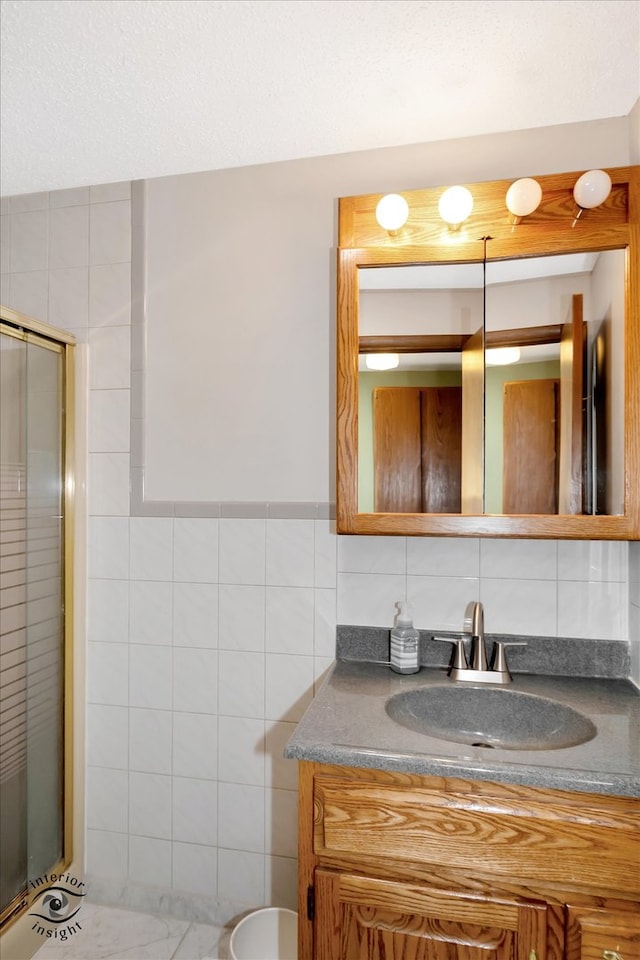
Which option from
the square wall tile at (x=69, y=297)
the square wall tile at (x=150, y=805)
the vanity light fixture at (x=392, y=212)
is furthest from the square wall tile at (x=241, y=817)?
the vanity light fixture at (x=392, y=212)

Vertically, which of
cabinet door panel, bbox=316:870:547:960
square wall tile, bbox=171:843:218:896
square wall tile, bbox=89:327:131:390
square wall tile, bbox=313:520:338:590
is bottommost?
square wall tile, bbox=171:843:218:896

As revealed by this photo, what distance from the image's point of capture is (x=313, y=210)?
1773mm

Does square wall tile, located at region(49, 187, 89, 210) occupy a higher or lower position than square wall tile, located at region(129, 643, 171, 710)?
higher

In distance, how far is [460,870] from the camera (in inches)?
44.2

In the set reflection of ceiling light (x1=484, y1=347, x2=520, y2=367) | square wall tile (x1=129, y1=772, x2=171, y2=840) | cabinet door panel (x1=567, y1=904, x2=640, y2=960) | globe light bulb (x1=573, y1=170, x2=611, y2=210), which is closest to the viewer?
cabinet door panel (x1=567, y1=904, x2=640, y2=960)

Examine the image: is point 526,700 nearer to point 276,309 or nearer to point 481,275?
point 481,275

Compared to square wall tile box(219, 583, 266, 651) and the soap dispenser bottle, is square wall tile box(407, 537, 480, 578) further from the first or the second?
square wall tile box(219, 583, 266, 651)

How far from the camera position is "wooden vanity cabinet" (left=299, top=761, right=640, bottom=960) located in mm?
1069

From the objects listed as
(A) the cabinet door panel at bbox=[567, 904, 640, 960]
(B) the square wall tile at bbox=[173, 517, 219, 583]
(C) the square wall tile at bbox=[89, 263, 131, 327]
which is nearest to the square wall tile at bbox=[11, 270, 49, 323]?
(C) the square wall tile at bbox=[89, 263, 131, 327]

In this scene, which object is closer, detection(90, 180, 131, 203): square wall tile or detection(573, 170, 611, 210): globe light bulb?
detection(573, 170, 611, 210): globe light bulb

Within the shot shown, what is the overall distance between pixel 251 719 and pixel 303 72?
176cm

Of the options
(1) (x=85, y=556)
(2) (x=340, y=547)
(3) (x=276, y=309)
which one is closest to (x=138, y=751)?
(1) (x=85, y=556)

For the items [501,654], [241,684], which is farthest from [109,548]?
[501,654]

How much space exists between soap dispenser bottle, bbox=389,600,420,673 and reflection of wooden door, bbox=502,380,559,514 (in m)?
0.41
